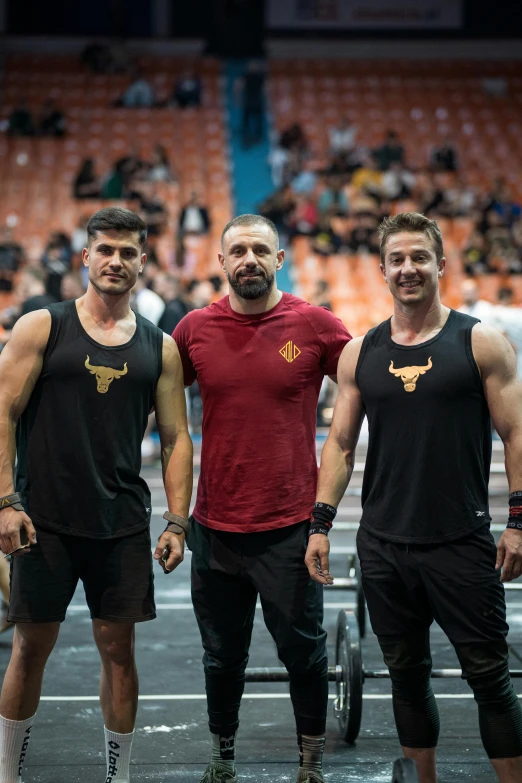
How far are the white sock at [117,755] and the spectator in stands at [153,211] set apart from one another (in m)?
11.6

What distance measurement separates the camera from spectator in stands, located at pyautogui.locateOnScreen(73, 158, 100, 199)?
615 inches

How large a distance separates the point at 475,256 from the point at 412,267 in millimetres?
11080

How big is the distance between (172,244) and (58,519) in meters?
11.6

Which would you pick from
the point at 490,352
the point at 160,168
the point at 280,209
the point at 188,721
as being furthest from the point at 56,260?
the point at 490,352

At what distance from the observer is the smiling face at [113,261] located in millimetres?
3281

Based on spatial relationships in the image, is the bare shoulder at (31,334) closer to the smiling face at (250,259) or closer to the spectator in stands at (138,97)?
the smiling face at (250,259)

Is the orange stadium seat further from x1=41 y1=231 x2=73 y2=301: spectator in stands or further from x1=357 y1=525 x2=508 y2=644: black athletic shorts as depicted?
x1=357 y1=525 x2=508 y2=644: black athletic shorts

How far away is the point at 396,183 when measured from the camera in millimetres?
15586

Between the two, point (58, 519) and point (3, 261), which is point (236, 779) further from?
point (3, 261)

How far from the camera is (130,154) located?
649 inches

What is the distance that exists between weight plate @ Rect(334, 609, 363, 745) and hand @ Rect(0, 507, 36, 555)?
1.38 meters

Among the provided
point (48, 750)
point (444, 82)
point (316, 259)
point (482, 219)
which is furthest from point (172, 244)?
point (48, 750)

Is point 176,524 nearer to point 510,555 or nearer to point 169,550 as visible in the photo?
point 169,550

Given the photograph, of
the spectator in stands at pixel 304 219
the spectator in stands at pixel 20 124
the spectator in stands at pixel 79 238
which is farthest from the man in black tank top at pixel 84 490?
the spectator in stands at pixel 20 124
